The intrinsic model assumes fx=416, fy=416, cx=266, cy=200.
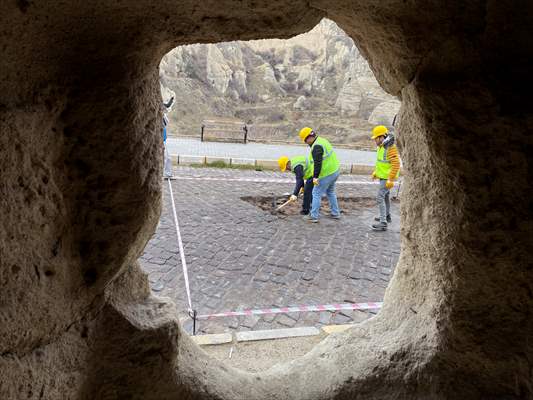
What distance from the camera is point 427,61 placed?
1.27 meters

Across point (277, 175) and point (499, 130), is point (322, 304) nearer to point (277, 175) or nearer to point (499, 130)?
point (499, 130)

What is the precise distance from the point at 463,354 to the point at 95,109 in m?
1.45

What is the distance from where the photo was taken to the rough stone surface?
3.37 feet

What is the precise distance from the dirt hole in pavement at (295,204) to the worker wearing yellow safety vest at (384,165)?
2.86 ft

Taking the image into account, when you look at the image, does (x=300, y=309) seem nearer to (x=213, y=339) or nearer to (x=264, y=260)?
(x=213, y=339)

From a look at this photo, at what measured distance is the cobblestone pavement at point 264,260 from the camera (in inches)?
142

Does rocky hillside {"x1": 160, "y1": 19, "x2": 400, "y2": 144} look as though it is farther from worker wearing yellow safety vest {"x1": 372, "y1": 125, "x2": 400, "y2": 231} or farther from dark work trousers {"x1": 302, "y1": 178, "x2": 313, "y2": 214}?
worker wearing yellow safety vest {"x1": 372, "y1": 125, "x2": 400, "y2": 231}

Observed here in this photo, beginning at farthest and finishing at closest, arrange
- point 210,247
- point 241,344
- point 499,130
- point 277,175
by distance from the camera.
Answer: point 277,175, point 210,247, point 241,344, point 499,130

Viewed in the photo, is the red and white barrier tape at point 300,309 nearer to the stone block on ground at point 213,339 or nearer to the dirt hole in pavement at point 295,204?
the stone block on ground at point 213,339

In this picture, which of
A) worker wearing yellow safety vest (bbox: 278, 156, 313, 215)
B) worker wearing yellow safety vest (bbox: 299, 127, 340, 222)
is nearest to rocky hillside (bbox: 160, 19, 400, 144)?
worker wearing yellow safety vest (bbox: 278, 156, 313, 215)

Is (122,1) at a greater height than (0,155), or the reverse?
(122,1)

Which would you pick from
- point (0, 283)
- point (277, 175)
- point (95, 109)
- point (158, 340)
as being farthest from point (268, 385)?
point (277, 175)

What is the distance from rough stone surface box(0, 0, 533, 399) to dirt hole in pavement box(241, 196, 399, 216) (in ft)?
16.6

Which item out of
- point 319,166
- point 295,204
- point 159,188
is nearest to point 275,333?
point 159,188
